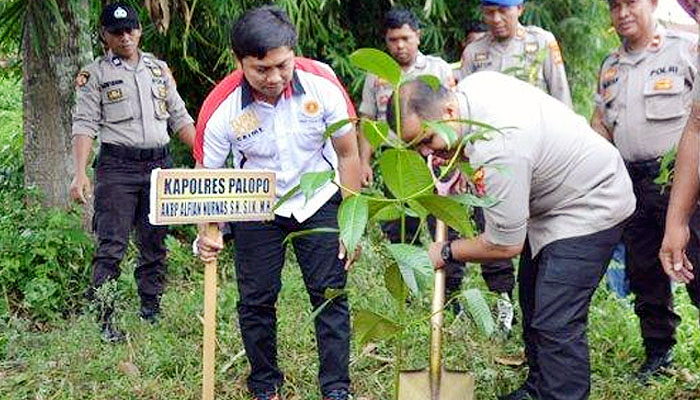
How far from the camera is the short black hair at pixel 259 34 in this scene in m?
2.94

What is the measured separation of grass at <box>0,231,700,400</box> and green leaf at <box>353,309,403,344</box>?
0.93 m

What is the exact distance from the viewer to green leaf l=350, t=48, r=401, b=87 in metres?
2.14

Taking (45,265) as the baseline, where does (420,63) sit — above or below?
above

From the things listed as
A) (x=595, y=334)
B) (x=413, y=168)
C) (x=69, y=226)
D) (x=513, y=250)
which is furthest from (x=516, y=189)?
(x=69, y=226)

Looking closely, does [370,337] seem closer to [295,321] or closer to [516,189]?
[516,189]

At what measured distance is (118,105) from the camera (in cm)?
425

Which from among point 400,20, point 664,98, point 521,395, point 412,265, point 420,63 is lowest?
point 521,395

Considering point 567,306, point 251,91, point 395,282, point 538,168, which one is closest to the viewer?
point 395,282

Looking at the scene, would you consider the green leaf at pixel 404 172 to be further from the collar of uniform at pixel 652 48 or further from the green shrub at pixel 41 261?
the green shrub at pixel 41 261

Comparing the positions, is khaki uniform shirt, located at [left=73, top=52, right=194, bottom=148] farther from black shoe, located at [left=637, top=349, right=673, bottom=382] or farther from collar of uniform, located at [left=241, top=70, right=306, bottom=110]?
black shoe, located at [left=637, top=349, right=673, bottom=382]

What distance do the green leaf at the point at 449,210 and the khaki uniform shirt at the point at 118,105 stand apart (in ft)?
7.39

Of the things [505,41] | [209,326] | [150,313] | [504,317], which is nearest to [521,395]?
[504,317]

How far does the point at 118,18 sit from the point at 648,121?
239 centimetres

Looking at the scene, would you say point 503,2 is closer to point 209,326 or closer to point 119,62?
point 119,62
